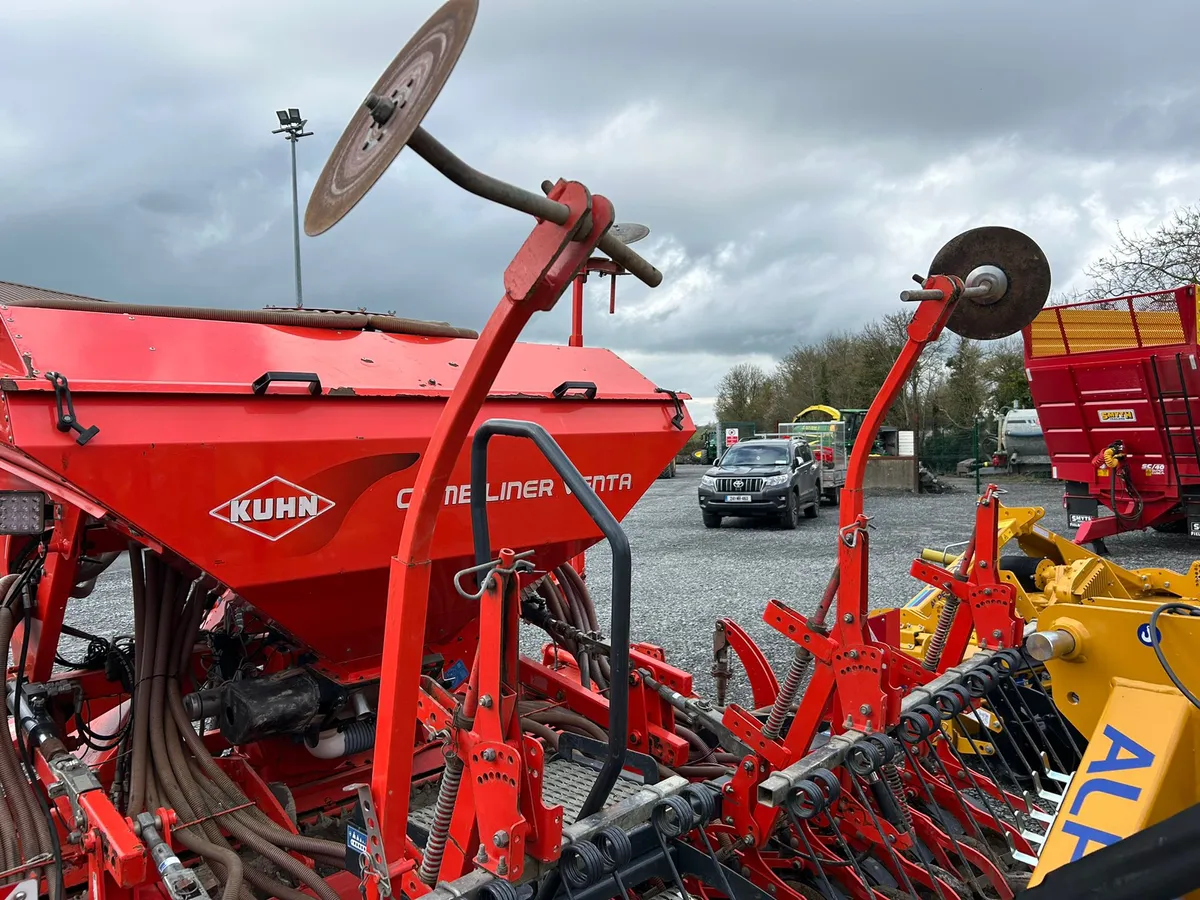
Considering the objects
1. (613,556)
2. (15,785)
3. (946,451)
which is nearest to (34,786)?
(15,785)

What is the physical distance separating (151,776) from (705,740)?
2.13m

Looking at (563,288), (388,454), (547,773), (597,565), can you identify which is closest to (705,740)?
(547,773)

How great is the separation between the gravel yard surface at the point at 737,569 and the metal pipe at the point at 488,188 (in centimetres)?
473

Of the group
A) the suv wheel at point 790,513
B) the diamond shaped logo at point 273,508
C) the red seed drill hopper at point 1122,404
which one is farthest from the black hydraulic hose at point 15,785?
the suv wheel at point 790,513

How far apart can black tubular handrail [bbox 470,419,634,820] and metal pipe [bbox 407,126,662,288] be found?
510mm

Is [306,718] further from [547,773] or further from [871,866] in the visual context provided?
[871,866]

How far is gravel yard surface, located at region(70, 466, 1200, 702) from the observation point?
7.74 metres

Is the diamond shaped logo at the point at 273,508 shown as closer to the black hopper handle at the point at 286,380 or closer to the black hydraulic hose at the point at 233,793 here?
the black hopper handle at the point at 286,380

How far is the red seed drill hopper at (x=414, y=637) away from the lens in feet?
6.34

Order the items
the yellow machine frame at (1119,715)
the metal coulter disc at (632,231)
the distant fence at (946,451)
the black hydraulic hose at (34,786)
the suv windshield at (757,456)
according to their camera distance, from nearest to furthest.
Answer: the yellow machine frame at (1119,715) < the black hydraulic hose at (34,786) < the metal coulter disc at (632,231) < the suv windshield at (757,456) < the distant fence at (946,451)

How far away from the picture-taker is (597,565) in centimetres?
1159

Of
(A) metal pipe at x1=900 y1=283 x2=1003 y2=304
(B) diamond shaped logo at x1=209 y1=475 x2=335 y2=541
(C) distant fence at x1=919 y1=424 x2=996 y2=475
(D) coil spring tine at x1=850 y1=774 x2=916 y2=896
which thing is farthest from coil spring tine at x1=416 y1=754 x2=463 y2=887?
(C) distant fence at x1=919 y1=424 x2=996 y2=475

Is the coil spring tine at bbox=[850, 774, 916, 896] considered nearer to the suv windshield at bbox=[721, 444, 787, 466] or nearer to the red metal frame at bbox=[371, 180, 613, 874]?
the red metal frame at bbox=[371, 180, 613, 874]

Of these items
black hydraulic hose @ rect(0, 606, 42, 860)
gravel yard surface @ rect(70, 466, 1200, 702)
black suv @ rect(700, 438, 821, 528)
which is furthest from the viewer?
black suv @ rect(700, 438, 821, 528)
